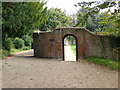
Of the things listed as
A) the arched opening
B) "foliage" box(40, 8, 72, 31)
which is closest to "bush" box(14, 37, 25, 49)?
"foliage" box(40, 8, 72, 31)

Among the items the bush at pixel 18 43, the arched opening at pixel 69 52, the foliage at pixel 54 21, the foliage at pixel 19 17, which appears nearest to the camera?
the foliage at pixel 19 17

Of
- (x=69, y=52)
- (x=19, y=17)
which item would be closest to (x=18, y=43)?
(x=69, y=52)

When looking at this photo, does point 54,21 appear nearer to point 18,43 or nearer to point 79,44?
point 18,43

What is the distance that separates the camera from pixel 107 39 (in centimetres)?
927

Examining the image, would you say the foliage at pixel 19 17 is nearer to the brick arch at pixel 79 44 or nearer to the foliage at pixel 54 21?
the brick arch at pixel 79 44

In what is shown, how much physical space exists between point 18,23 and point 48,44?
287 centimetres

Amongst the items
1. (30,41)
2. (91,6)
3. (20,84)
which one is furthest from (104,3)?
(30,41)

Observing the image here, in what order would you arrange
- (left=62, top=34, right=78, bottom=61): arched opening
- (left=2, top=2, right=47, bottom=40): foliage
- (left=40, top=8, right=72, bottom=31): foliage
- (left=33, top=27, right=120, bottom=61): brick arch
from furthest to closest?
1. (left=40, top=8, right=72, bottom=31): foliage
2. (left=62, top=34, right=78, bottom=61): arched opening
3. (left=2, top=2, right=47, bottom=40): foliage
4. (left=33, top=27, right=120, bottom=61): brick arch

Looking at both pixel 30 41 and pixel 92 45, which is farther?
pixel 30 41

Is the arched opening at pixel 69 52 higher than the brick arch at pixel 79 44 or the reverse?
the reverse

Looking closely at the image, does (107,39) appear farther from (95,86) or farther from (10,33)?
(10,33)

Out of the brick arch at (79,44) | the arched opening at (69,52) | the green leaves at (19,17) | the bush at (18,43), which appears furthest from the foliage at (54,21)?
the brick arch at (79,44)

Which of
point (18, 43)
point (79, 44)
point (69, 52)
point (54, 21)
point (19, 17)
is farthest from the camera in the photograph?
point (54, 21)

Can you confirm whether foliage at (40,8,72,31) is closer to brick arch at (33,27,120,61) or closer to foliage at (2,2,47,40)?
foliage at (2,2,47,40)
